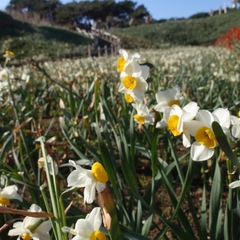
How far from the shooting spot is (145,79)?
1.06 meters

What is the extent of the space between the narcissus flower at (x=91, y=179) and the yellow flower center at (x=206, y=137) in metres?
0.20

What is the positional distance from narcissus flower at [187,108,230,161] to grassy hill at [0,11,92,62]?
51.2 feet

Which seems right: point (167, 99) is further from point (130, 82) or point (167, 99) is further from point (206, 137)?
point (206, 137)

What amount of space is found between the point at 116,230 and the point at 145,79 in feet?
1.70

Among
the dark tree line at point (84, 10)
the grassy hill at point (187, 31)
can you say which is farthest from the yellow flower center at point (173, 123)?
the dark tree line at point (84, 10)

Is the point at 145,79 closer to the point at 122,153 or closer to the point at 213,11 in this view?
the point at 122,153

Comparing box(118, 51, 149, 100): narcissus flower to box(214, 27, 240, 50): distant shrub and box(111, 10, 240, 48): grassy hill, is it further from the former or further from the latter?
box(111, 10, 240, 48): grassy hill

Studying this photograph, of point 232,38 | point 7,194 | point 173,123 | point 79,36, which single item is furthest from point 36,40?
point 173,123

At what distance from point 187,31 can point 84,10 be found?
19.7 m

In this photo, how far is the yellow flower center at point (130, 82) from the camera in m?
1.05

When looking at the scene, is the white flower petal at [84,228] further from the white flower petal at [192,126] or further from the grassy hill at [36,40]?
the grassy hill at [36,40]

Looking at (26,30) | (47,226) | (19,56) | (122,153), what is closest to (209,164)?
(122,153)

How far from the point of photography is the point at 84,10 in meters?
44.5

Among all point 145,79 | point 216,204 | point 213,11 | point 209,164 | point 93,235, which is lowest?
point 209,164
